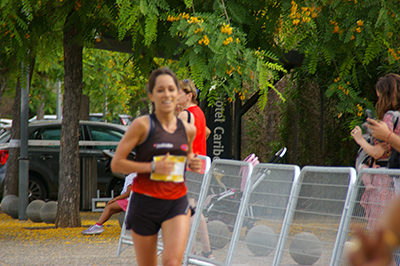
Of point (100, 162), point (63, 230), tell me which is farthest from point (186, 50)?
point (100, 162)

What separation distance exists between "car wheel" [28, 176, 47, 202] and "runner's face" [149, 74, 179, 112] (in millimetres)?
9697

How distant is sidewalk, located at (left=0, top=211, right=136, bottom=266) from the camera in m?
6.87

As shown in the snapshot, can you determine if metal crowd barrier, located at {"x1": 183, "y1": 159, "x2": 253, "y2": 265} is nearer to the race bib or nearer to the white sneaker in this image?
the race bib

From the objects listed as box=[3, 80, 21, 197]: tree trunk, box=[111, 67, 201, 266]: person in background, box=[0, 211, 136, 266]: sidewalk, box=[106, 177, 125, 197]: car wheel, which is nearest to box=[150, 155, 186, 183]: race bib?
box=[111, 67, 201, 266]: person in background

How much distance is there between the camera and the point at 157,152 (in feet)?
11.9

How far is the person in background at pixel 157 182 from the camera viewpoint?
3.58 meters

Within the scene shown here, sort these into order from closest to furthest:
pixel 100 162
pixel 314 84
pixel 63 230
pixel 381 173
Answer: pixel 381 173 < pixel 63 230 < pixel 314 84 < pixel 100 162

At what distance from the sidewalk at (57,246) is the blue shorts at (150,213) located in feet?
10.4

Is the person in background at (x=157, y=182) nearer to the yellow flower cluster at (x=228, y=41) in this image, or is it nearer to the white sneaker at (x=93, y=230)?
the yellow flower cluster at (x=228, y=41)

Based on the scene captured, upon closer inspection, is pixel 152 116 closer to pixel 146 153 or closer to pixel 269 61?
pixel 146 153

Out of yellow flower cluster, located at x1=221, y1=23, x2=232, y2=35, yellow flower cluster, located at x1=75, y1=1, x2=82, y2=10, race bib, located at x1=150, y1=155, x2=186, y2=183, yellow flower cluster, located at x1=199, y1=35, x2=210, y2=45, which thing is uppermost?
yellow flower cluster, located at x1=75, y1=1, x2=82, y2=10

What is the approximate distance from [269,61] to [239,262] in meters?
2.74

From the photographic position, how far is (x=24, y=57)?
838cm

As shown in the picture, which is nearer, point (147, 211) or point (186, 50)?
point (147, 211)
